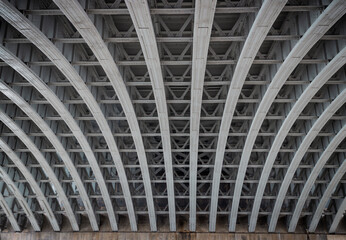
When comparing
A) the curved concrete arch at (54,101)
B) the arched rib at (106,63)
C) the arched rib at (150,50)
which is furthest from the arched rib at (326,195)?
the curved concrete arch at (54,101)

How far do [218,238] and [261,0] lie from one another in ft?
80.2

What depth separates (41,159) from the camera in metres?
25.2

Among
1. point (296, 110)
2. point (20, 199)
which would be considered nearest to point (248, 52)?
point (296, 110)

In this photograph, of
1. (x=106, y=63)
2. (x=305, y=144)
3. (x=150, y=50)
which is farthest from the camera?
(x=305, y=144)

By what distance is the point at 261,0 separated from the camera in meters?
13.8

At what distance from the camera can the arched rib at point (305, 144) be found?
64.0 feet

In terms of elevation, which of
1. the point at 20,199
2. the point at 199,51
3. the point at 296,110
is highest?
the point at 199,51

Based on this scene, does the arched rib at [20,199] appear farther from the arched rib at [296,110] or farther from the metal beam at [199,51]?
the arched rib at [296,110]

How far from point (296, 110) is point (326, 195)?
12138mm

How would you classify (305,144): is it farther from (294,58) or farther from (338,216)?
(338,216)

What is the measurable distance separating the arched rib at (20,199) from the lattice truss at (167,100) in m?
0.16

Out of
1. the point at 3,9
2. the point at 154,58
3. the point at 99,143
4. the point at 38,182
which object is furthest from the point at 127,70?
the point at 38,182

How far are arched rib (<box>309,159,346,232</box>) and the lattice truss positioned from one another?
0.13 metres

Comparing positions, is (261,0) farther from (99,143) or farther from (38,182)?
(38,182)
